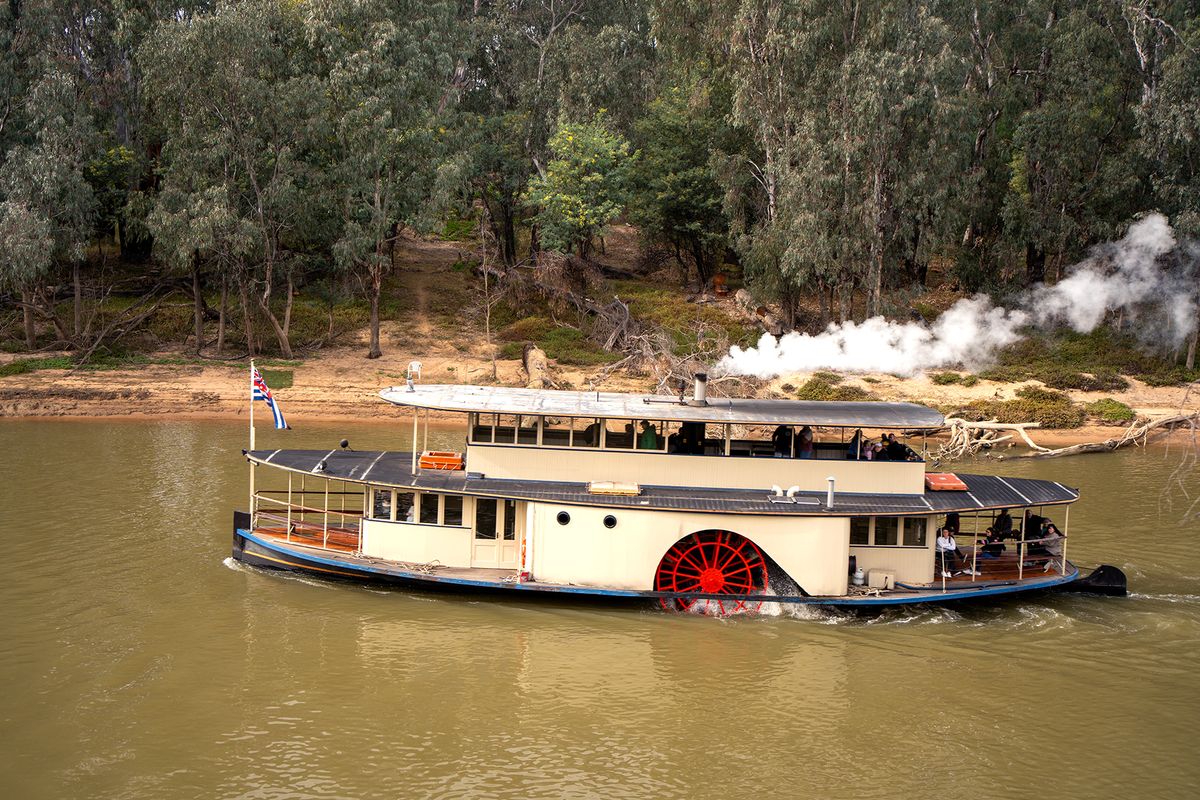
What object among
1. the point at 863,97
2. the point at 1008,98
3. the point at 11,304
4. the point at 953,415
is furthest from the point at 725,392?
the point at 11,304

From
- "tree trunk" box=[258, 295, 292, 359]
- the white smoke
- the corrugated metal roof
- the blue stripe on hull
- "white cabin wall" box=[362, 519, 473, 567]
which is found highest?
the white smoke

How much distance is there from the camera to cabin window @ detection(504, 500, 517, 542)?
2170 cm

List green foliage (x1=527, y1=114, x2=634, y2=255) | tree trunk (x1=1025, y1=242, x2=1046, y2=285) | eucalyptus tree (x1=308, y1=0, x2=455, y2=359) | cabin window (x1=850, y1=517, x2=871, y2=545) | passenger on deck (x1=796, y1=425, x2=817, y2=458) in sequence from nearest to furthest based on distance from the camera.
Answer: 1. cabin window (x1=850, y1=517, x2=871, y2=545)
2. passenger on deck (x1=796, y1=425, x2=817, y2=458)
3. eucalyptus tree (x1=308, y1=0, x2=455, y2=359)
4. green foliage (x1=527, y1=114, x2=634, y2=255)
5. tree trunk (x1=1025, y1=242, x2=1046, y2=285)

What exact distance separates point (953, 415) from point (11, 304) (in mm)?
40202

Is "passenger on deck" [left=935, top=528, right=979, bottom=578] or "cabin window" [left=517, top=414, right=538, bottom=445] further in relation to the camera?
"cabin window" [left=517, top=414, right=538, bottom=445]

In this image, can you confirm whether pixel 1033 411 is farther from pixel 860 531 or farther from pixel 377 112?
pixel 377 112

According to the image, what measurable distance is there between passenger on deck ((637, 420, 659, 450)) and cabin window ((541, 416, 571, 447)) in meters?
1.46

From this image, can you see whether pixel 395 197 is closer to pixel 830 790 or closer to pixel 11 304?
pixel 11 304

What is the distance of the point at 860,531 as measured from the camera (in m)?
21.5

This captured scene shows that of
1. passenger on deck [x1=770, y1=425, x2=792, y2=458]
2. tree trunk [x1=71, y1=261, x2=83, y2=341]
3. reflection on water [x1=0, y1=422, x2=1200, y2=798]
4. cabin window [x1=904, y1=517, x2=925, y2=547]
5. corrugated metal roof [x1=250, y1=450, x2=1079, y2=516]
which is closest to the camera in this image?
reflection on water [x1=0, y1=422, x2=1200, y2=798]

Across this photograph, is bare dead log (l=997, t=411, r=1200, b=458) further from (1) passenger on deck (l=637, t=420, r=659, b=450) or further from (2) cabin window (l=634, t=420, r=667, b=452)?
(1) passenger on deck (l=637, t=420, r=659, b=450)

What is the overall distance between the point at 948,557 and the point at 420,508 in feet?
35.5

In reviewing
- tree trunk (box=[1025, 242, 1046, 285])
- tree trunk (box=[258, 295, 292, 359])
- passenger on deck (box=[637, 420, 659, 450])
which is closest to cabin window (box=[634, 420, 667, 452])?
passenger on deck (box=[637, 420, 659, 450])

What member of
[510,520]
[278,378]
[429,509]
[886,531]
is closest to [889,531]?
[886,531]
